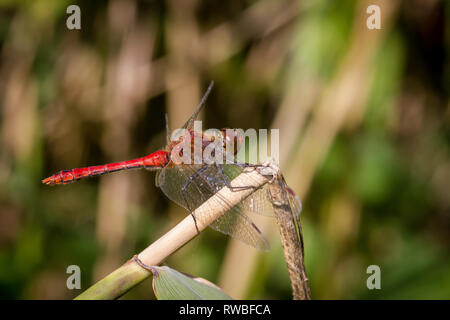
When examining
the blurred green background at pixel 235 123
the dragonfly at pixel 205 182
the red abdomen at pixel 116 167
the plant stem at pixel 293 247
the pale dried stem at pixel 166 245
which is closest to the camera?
the pale dried stem at pixel 166 245

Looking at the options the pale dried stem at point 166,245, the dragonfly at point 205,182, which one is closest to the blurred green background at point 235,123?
the dragonfly at point 205,182

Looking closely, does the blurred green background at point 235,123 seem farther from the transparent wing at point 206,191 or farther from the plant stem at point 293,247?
the plant stem at point 293,247

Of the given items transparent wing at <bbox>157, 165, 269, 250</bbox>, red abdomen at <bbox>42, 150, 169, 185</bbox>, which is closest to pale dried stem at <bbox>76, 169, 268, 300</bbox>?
transparent wing at <bbox>157, 165, 269, 250</bbox>

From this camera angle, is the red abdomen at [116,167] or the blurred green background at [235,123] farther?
the blurred green background at [235,123]

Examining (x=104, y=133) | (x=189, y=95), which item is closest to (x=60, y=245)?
(x=104, y=133)

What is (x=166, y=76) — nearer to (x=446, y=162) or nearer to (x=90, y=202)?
(x=90, y=202)

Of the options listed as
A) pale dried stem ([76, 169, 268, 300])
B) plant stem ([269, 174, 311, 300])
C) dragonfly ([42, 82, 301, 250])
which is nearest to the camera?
pale dried stem ([76, 169, 268, 300])

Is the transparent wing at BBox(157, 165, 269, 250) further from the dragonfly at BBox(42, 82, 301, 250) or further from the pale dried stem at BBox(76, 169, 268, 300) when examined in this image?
the pale dried stem at BBox(76, 169, 268, 300)

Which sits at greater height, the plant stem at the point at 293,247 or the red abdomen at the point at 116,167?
the red abdomen at the point at 116,167

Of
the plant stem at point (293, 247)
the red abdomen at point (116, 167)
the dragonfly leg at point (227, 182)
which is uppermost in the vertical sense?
the red abdomen at point (116, 167)
